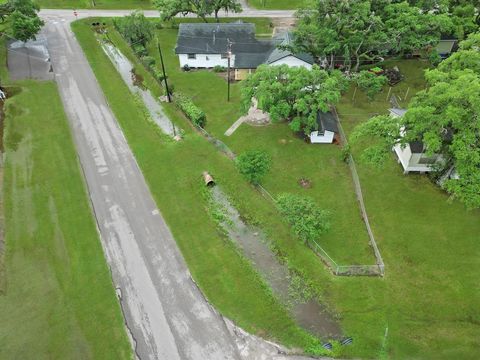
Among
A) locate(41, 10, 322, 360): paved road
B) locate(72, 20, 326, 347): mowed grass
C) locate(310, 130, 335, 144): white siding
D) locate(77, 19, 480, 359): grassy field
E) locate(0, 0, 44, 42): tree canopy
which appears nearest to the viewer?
locate(41, 10, 322, 360): paved road

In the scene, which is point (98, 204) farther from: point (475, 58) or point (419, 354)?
point (475, 58)

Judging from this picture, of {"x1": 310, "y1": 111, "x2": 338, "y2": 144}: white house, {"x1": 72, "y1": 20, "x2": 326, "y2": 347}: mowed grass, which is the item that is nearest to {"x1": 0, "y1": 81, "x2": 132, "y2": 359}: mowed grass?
{"x1": 72, "y1": 20, "x2": 326, "y2": 347}: mowed grass

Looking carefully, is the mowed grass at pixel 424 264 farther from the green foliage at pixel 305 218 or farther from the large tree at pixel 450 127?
the green foliage at pixel 305 218

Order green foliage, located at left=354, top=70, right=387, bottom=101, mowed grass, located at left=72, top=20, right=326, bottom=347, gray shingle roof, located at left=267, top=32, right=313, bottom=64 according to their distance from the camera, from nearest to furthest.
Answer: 1. mowed grass, located at left=72, top=20, right=326, bottom=347
2. green foliage, located at left=354, top=70, right=387, bottom=101
3. gray shingle roof, located at left=267, top=32, right=313, bottom=64

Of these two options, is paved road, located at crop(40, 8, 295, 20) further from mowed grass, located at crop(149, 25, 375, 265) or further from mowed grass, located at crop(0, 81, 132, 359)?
mowed grass, located at crop(0, 81, 132, 359)

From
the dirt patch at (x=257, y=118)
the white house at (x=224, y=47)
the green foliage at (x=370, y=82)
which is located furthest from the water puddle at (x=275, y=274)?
the white house at (x=224, y=47)

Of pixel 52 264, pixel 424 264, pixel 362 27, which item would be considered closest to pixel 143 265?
pixel 52 264

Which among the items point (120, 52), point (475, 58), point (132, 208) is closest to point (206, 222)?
point (132, 208)

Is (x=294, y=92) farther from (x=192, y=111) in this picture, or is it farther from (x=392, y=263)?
(x=392, y=263)
